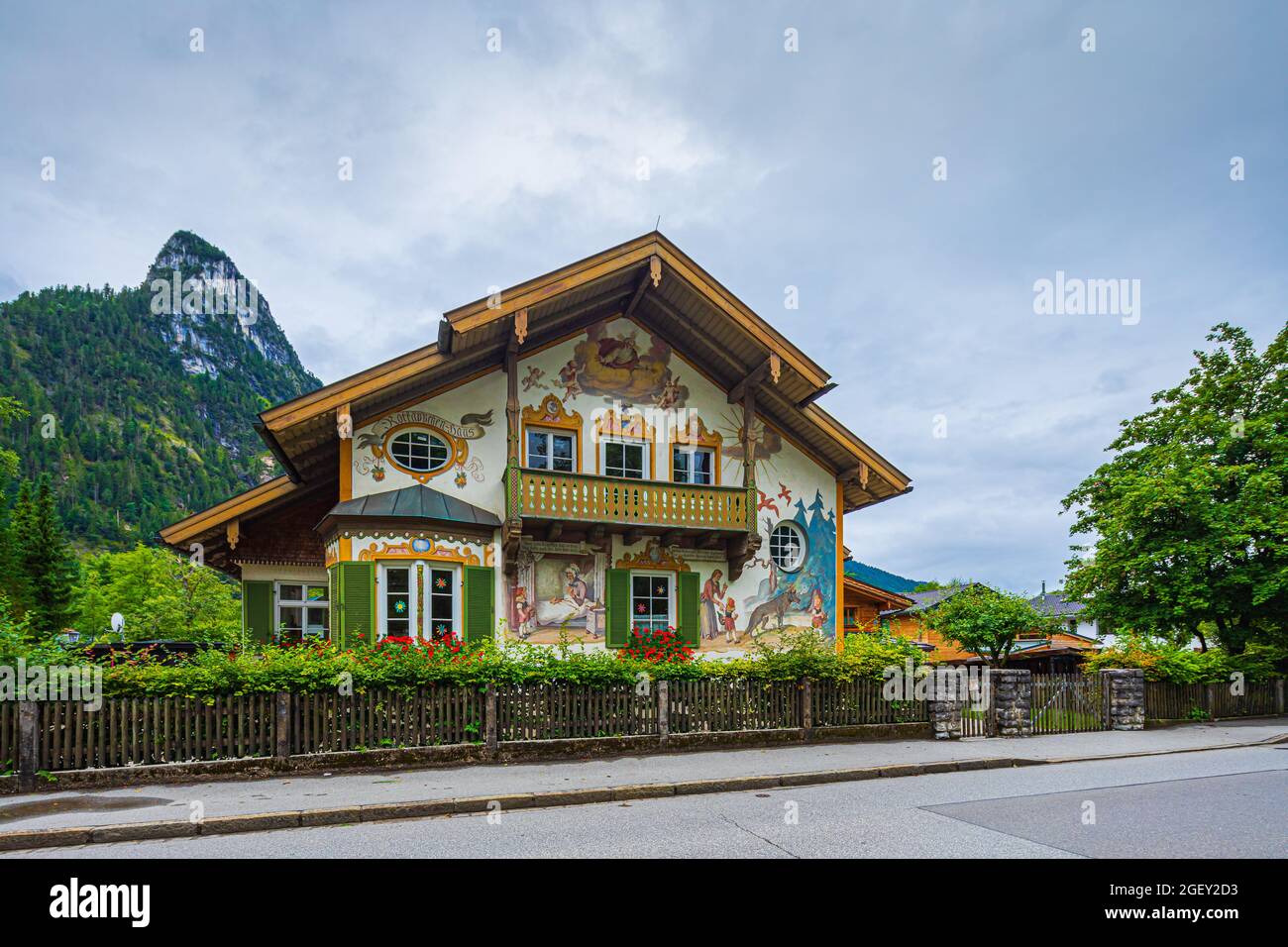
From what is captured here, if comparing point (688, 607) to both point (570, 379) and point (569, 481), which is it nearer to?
point (569, 481)

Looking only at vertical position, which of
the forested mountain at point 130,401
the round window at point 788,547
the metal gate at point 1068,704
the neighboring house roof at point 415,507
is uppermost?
the forested mountain at point 130,401

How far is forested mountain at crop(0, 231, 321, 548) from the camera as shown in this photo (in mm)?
129875

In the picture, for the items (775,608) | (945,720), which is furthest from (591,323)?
(945,720)

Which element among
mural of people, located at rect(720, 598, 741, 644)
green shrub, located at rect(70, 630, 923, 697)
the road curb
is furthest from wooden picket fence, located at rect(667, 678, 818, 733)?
mural of people, located at rect(720, 598, 741, 644)

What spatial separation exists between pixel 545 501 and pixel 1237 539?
61.9 feet

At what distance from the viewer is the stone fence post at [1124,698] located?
61.1 feet

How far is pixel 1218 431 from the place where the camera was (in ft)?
84.1

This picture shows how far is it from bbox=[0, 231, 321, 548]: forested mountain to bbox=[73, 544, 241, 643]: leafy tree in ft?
205

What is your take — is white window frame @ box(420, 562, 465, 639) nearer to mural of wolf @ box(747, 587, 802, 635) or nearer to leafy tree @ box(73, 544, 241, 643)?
mural of wolf @ box(747, 587, 802, 635)

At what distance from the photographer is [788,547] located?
818 inches

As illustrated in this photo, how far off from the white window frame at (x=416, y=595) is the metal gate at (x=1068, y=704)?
37.2 ft

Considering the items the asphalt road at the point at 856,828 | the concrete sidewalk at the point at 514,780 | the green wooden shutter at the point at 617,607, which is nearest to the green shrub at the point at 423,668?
the concrete sidewalk at the point at 514,780

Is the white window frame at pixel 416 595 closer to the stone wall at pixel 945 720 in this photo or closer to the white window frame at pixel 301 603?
the white window frame at pixel 301 603

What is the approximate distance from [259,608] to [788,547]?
12.1 meters
